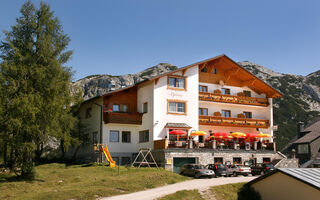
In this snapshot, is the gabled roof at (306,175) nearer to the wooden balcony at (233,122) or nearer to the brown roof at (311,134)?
the wooden balcony at (233,122)

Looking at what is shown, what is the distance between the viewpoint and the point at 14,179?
27250mm

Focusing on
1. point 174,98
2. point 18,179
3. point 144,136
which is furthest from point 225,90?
point 18,179

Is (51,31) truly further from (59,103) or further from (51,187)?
(51,187)

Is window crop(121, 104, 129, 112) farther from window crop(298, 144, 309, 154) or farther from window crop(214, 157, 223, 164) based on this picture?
window crop(298, 144, 309, 154)

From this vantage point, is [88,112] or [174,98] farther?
[88,112]

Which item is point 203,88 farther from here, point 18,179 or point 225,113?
point 18,179

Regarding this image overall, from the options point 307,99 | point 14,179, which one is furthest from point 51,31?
point 307,99

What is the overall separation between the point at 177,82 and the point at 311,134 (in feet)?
107

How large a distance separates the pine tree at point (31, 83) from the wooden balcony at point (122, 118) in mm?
8105

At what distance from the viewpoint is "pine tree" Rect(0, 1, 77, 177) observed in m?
26.3

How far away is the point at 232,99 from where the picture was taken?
44438 mm

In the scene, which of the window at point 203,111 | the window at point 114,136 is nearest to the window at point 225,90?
the window at point 203,111

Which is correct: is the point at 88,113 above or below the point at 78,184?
above

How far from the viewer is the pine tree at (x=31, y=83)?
26312 millimetres
